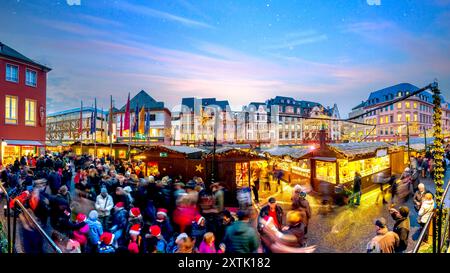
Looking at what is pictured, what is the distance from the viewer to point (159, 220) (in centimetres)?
399

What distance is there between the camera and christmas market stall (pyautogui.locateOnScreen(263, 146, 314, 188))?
8338mm

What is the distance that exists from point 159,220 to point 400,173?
6134 millimetres

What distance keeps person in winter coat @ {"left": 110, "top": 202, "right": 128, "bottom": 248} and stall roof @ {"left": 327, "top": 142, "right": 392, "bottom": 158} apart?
588cm

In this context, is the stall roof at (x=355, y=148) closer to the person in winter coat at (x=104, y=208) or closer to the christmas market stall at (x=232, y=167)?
the christmas market stall at (x=232, y=167)

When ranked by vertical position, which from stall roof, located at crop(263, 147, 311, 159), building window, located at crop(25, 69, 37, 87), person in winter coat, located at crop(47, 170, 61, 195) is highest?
building window, located at crop(25, 69, 37, 87)

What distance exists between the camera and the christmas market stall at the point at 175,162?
28.6ft

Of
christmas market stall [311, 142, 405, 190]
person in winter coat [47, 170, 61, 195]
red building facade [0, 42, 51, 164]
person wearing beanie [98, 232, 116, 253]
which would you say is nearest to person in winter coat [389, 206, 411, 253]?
christmas market stall [311, 142, 405, 190]

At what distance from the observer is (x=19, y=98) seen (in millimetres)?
5156

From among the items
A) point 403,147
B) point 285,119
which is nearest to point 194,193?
point 285,119

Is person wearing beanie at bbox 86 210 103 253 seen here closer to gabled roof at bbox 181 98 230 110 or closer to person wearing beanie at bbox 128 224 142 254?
person wearing beanie at bbox 128 224 142 254

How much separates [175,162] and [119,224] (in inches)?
201

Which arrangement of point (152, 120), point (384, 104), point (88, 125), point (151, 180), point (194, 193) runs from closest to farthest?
point (384, 104) < point (194, 193) < point (151, 180) < point (88, 125) < point (152, 120)

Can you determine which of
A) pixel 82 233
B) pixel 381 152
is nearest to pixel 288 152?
pixel 381 152
